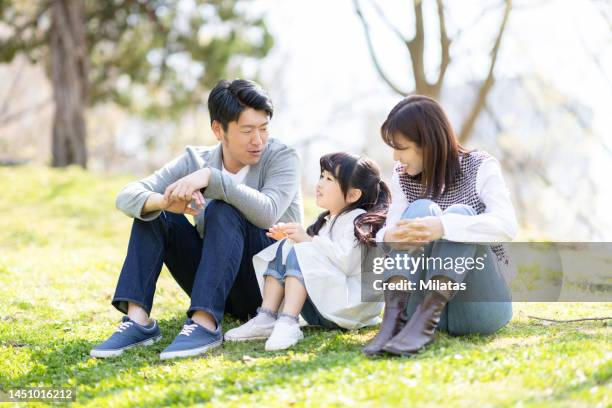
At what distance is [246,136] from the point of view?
3.46 meters

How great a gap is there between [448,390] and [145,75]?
1169 cm

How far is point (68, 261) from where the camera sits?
5883 millimetres

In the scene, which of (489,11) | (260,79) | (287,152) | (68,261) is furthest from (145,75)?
(287,152)

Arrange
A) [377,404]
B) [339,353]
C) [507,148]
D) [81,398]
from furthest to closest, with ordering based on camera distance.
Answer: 1. [507,148]
2. [339,353]
3. [81,398]
4. [377,404]

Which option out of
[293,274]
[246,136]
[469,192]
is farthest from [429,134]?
[246,136]

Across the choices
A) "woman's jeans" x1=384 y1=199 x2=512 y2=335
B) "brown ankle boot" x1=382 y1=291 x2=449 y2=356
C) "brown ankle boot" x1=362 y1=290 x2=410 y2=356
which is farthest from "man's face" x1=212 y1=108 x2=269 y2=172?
"brown ankle boot" x1=382 y1=291 x2=449 y2=356

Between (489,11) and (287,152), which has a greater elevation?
(489,11)

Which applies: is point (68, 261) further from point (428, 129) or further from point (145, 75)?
point (145, 75)

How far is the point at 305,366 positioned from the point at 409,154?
1014mm

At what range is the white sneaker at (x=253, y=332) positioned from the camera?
327 cm

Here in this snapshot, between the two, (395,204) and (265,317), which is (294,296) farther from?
(395,204)

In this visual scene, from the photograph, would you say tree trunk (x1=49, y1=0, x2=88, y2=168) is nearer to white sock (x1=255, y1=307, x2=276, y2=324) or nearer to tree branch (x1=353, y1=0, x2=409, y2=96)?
tree branch (x1=353, y1=0, x2=409, y2=96)

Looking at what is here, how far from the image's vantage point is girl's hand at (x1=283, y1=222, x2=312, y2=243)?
10.4ft

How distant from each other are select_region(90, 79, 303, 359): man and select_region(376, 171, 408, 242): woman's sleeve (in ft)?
1.73
